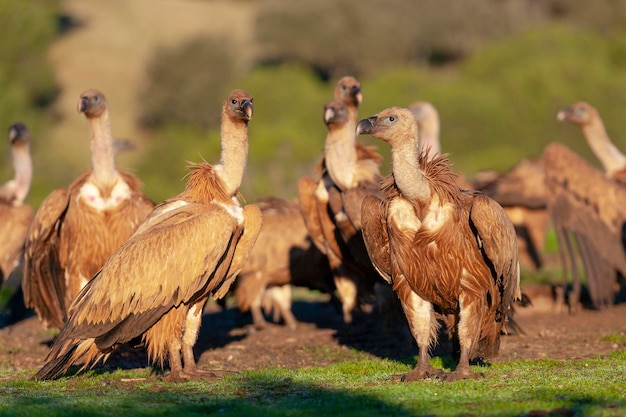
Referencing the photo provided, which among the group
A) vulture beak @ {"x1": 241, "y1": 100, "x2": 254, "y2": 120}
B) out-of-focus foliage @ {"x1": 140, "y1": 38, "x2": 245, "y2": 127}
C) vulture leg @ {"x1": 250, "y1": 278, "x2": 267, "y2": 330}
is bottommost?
vulture leg @ {"x1": 250, "y1": 278, "x2": 267, "y2": 330}

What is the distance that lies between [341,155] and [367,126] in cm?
315

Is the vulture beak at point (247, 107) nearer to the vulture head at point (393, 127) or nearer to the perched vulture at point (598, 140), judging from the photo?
the vulture head at point (393, 127)

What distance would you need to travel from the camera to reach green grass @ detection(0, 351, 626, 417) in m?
7.22

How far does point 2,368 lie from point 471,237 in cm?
470

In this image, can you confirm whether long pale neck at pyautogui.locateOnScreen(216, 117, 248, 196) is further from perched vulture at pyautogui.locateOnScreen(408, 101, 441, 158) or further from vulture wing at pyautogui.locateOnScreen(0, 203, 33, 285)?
perched vulture at pyautogui.locateOnScreen(408, 101, 441, 158)

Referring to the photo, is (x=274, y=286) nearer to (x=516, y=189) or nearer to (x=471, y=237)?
(x=516, y=189)

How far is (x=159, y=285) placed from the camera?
872 centimetres

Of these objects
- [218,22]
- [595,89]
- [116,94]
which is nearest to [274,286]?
[595,89]

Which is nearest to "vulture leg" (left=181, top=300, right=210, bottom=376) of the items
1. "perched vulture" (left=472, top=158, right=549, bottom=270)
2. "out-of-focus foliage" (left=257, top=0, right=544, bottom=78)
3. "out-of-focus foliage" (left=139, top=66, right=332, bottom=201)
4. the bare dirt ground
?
the bare dirt ground

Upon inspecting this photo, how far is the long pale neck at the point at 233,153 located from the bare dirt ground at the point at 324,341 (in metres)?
1.84

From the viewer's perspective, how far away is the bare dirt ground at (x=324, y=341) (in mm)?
10617

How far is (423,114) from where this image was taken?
15.8 metres

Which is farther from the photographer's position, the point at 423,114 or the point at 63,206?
the point at 423,114

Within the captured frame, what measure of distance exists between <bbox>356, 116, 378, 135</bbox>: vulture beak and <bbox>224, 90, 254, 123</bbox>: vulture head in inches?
45.4
